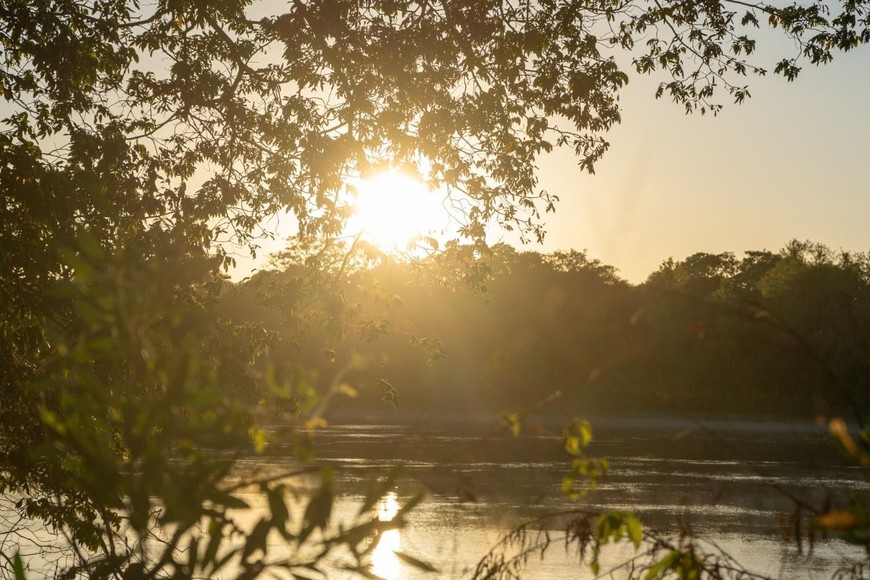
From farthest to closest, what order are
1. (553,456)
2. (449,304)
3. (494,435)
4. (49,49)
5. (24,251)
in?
(449,304)
(553,456)
(49,49)
(24,251)
(494,435)

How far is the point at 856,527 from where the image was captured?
195cm

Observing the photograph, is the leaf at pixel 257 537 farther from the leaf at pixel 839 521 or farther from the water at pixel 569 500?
the leaf at pixel 839 521

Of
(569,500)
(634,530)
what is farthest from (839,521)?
(569,500)

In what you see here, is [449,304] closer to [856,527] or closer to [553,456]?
[553,456]

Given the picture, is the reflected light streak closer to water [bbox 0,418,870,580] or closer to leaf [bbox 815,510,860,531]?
water [bbox 0,418,870,580]

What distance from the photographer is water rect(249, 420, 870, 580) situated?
13531 millimetres

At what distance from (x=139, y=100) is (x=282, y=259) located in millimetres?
1962

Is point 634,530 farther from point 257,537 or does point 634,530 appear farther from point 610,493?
point 610,493

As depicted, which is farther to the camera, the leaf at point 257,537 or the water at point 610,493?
the water at point 610,493

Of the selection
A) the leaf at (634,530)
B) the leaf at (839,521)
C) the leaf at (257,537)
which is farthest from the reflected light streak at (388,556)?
the leaf at (839,521)

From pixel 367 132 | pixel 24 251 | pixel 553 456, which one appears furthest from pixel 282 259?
pixel 553 456

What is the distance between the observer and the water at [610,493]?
44.4 ft

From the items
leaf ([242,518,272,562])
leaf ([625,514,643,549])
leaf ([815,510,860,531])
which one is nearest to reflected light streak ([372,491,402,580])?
leaf ([625,514,643,549])

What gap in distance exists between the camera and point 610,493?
21.0 metres
